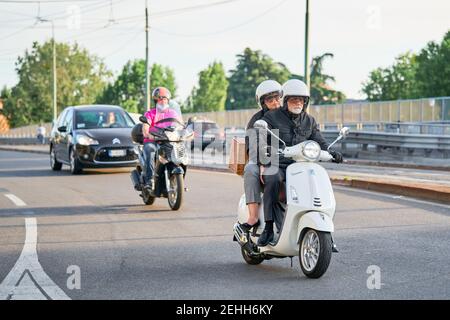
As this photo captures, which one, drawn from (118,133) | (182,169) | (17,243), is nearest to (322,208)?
(17,243)

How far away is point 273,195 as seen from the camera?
7.26 meters

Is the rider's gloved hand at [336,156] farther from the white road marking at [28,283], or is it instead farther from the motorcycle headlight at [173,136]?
the motorcycle headlight at [173,136]

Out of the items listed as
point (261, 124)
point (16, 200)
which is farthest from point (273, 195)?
→ point (16, 200)

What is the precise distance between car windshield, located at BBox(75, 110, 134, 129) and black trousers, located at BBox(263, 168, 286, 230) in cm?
1457

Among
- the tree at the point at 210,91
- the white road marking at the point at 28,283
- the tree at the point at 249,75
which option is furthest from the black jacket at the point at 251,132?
the tree at the point at 210,91

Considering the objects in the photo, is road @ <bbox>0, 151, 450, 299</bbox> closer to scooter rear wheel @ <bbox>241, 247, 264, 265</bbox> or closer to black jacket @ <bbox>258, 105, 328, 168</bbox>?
scooter rear wheel @ <bbox>241, 247, 264, 265</bbox>

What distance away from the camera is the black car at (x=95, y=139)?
20625 millimetres

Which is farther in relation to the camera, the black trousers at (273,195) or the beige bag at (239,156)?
the beige bag at (239,156)

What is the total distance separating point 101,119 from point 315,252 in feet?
50.8

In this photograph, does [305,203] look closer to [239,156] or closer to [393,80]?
[239,156]

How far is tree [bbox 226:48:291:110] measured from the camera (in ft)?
391

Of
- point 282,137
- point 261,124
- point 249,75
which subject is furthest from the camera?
point 249,75
